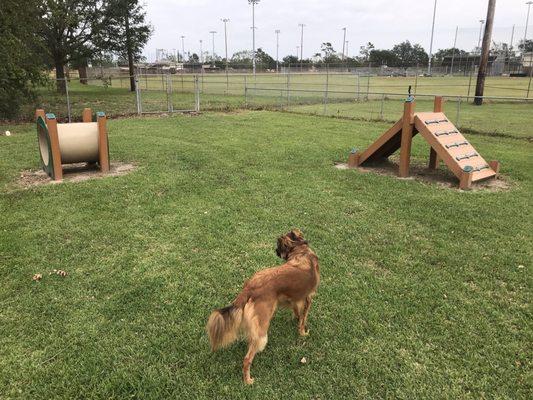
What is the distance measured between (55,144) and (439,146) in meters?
6.55

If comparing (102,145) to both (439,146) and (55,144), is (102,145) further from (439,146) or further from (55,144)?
(439,146)

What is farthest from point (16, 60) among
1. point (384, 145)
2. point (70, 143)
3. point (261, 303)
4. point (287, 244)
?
point (261, 303)

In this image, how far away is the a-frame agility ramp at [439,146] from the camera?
6.99 m

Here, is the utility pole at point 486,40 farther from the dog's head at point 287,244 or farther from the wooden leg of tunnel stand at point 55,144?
the dog's head at point 287,244

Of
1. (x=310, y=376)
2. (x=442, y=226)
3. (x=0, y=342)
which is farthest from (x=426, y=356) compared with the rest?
(x=0, y=342)

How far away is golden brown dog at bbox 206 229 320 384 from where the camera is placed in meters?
2.53

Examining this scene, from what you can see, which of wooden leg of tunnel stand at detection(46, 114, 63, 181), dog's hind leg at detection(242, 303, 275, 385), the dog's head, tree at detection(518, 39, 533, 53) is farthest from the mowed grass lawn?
tree at detection(518, 39, 533, 53)

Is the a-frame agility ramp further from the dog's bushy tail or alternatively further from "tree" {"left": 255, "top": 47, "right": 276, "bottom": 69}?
"tree" {"left": 255, "top": 47, "right": 276, "bottom": 69}

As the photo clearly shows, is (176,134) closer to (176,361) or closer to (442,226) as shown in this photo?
(442,226)

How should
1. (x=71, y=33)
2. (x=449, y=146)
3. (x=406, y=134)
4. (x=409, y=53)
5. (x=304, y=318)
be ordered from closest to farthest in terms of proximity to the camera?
(x=304, y=318) → (x=449, y=146) → (x=406, y=134) → (x=71, y=33) → (x=409, y=53)

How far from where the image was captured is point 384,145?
8.05 m

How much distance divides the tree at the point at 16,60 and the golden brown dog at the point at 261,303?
1394 centimetres

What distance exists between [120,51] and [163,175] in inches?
972

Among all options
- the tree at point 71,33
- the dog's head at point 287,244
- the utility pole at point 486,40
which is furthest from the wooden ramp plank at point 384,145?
the tree at point 71,33
